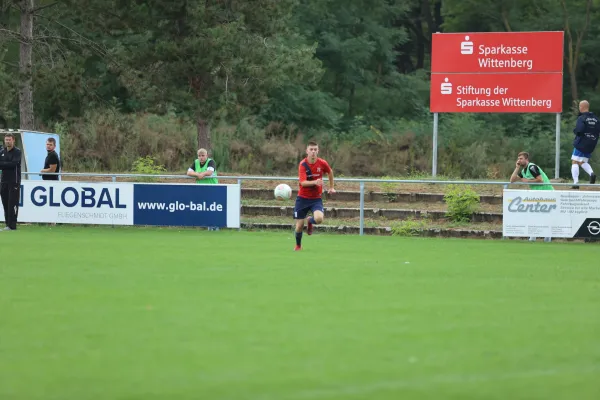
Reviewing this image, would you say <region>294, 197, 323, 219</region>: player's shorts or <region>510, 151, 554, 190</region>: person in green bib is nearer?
<region>294, 197, 323, 219</region>: player's shorts

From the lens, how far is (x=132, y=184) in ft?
79.4

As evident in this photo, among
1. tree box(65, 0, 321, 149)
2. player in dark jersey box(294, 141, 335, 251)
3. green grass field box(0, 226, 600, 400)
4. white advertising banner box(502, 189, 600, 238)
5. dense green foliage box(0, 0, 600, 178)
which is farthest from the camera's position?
dense green foliage box(0, 0, 600, 178)

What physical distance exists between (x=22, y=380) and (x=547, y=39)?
890 inches

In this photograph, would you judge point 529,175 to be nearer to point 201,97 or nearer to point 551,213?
point 551,213

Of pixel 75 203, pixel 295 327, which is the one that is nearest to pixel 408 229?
pixel 75 203

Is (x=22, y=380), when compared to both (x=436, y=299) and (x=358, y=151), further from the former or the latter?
(x=358, y=151)

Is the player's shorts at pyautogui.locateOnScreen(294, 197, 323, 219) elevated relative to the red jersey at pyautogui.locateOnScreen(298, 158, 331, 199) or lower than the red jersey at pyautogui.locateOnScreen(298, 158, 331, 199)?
lower

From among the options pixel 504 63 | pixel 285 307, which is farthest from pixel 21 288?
pixel 504 63

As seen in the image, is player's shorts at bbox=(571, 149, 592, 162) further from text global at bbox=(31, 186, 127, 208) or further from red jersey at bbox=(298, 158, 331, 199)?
text global at bbox=(31, 186, 127, 208)

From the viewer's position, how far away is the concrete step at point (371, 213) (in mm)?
25109

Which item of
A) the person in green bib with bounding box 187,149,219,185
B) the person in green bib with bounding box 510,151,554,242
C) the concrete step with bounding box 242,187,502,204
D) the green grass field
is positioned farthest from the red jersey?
the concrete step with bounding box 242,187,502,204

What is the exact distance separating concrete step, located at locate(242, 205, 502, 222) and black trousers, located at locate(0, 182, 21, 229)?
6026mm

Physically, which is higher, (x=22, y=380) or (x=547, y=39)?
(x=547, y=39)

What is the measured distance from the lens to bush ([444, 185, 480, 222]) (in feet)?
82.1
